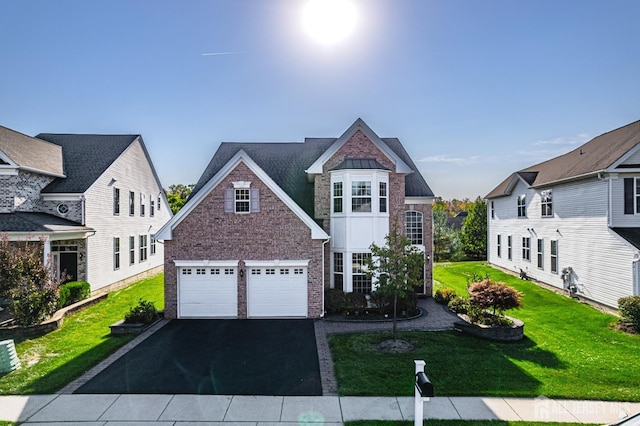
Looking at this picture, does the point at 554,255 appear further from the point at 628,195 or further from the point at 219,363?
the point at 219,363

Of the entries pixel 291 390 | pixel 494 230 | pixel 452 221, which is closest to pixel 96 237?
pixel 291 390

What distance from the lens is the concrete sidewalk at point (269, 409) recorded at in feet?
24.2

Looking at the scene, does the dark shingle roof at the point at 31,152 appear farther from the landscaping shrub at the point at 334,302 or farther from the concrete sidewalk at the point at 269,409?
the landscaping shrub at the point at 334,302

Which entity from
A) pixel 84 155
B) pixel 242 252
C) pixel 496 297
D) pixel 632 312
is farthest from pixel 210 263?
pixel 632 312

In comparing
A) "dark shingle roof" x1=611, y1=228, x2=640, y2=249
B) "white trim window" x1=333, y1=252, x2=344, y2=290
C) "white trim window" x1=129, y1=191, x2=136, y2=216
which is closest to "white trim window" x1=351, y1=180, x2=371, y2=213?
"white trim window" x1=333, y1=252, x2=344, y2=290

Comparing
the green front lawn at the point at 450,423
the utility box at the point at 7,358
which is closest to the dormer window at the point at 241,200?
the utility box at the point at 7,358

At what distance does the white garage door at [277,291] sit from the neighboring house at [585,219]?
14.2 metres

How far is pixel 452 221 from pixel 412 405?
6008 cm

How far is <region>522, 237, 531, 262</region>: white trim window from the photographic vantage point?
25344 millimetres

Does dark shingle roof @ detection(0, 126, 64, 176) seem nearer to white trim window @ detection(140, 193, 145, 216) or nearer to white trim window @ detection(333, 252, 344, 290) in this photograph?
white trim window @ detection(140, 193, 145, 216)

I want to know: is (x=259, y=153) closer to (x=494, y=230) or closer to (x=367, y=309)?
(x=367, y=309)

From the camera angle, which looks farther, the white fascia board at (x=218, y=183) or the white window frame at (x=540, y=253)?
the white window frame at (x=540, y=253)

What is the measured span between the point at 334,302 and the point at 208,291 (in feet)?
17.9

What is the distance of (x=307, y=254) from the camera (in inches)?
611
